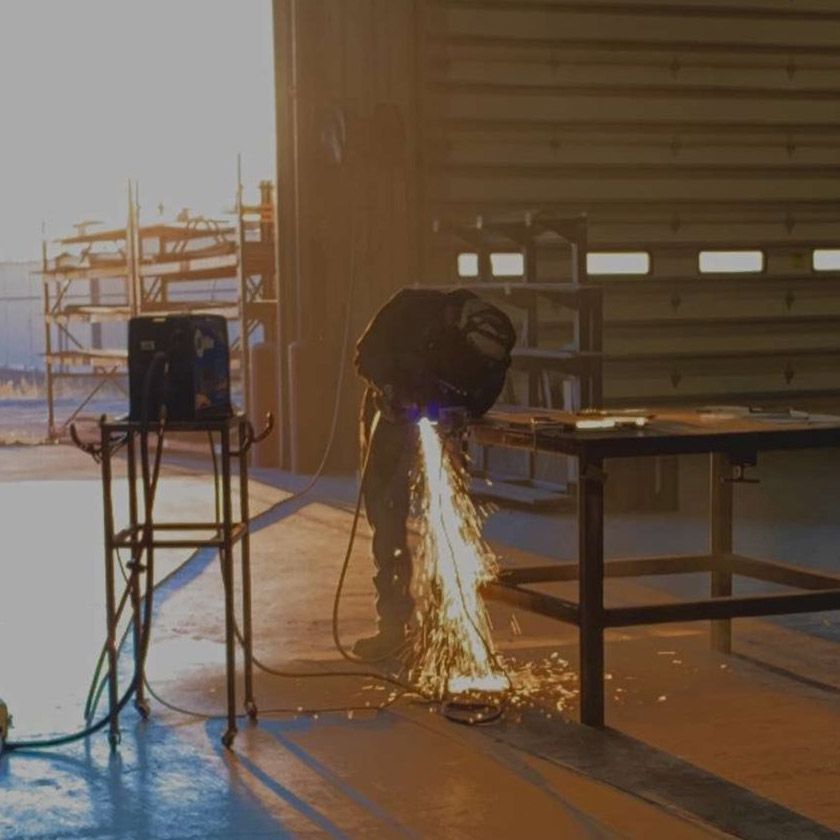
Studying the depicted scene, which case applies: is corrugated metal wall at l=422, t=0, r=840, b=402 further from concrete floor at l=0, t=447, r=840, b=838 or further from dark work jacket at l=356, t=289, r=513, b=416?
dark work jacket at l=356, t=289, r=513, b=416

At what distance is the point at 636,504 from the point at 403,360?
4.90m

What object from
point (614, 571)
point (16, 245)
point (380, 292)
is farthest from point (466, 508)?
point (16, 245)

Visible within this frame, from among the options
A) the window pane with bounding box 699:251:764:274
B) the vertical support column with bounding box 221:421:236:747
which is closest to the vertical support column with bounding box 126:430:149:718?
the vertical support column with bounding box 221:421:236:747

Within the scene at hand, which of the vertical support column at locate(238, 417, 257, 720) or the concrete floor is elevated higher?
the vertical support column at locate(238, 417, 257, 720)

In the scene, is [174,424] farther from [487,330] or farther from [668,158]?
[668,158]

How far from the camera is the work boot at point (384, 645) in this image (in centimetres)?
594

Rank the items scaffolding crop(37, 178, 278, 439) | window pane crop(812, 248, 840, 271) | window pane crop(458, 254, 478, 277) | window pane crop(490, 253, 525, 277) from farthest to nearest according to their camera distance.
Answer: window pane crop(812, 248, 840, 271) < scaffolding crop(37, 178, 278, 439) < window pane crop(458, 254, 478, 277) < window pane crop(490, 253, 525, 277)

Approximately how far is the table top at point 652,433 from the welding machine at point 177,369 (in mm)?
894

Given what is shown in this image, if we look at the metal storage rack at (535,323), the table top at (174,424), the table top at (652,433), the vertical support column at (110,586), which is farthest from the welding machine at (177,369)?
the metal storage rack at (535,323)

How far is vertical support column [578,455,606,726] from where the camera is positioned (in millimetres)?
4957

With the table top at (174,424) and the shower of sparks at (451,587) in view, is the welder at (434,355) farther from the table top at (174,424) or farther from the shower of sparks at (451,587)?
the table top at (174,424)

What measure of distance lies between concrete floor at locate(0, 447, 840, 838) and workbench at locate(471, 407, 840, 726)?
32 cm

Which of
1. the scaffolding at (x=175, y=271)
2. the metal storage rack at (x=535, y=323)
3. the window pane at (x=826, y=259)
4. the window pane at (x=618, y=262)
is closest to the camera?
the metal storage rack at (x=535, y=323)

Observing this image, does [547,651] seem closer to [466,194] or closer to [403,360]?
[403,360]
